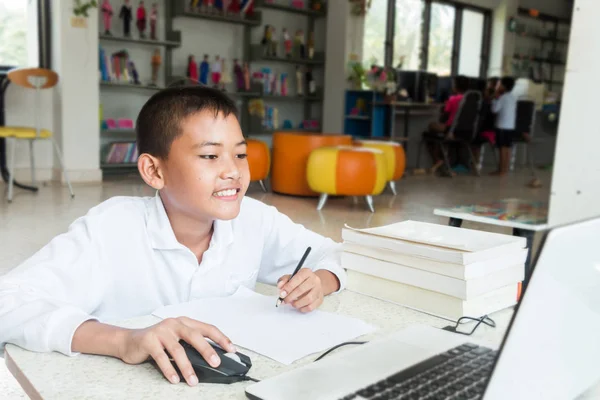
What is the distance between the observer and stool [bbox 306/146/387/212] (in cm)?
451

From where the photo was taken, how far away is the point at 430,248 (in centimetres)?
85

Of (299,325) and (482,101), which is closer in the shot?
(299,325)

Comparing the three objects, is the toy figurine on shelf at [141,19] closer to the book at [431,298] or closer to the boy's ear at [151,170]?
the boy's ear at [151,170]

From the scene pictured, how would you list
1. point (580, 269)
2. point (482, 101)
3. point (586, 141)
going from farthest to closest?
point (482, 101) < point (586, 141) < point (580, 269)

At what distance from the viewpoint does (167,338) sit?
616 mm

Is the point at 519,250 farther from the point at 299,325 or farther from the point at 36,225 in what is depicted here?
the point at 36,225

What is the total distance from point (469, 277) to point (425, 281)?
6cm

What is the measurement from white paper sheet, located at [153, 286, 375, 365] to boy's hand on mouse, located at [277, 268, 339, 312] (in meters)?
0.01

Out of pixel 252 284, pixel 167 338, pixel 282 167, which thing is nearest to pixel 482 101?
pixel 282 167

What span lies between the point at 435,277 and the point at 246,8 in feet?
21.3

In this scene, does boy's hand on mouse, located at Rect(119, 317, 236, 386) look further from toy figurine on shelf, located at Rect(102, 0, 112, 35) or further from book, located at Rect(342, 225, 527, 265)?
toy figurine on shelf, located at Rect(102, 0, 112, 35)

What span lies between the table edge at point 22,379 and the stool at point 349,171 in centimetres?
389

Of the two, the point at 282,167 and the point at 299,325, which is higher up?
the point at 299,325

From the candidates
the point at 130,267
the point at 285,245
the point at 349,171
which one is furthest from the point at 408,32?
the point at 130,267
